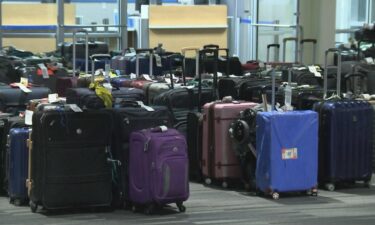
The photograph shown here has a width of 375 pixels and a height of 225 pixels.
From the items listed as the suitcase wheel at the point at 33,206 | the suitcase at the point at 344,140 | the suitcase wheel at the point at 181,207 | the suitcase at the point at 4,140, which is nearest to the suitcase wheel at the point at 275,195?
the suitcase at the point at 344,140

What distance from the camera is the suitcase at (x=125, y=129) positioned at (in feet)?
17.3

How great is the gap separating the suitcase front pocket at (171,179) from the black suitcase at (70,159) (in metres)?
0.41

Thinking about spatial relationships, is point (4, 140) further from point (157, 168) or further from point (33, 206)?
point (157, 168)

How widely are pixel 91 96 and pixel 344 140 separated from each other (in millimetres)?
2171

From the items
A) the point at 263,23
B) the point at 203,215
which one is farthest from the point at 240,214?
the point at 263,23

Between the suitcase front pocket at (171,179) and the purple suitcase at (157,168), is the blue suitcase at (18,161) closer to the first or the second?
the purple suitcase at (157,168)

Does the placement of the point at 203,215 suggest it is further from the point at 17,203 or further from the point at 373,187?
the point at 373,187

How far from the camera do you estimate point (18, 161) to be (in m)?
5.41

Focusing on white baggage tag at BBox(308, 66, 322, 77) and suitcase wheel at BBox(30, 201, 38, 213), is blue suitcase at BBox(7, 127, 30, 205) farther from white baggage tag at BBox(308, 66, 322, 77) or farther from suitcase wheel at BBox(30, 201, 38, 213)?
white baggage tag at BBox(308, 66, 322, 77)

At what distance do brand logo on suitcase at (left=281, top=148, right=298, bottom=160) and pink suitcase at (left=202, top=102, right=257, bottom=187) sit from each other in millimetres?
540

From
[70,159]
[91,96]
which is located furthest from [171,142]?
[91,96]

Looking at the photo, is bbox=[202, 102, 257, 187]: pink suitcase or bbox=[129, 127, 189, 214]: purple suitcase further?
bbox=[202, 102, 257, 187]: pink suitcase

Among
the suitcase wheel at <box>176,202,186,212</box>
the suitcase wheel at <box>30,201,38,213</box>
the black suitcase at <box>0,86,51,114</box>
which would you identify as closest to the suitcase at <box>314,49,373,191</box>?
the suitcase wheel at <box>176,202,186,212</box>

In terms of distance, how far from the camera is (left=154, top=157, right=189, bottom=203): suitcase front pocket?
16.6ft
